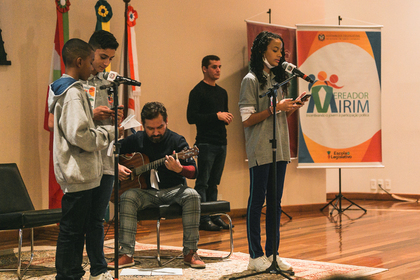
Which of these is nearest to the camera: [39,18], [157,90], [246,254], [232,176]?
[246,254]

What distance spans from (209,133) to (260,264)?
208 cm

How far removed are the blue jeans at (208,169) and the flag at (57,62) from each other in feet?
4.40

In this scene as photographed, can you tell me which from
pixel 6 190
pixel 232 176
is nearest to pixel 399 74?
pixel 232 176

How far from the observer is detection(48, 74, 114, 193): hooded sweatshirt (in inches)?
84.8

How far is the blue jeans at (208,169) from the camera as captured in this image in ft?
15.1

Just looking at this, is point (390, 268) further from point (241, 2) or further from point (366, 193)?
point (366, 193)

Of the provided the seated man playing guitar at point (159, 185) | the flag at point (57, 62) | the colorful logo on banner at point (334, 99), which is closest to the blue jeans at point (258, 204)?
the seated man playing guitar at point (159, 185)

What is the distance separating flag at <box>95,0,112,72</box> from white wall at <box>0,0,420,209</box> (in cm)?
24

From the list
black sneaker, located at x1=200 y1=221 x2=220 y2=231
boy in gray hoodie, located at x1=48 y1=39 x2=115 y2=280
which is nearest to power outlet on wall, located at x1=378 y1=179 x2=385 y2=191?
black sneaker, located at x1=200 y1=221 x2=220 y2=231

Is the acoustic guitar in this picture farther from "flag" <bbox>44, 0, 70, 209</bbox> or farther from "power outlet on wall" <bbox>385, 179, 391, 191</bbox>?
"power outlet on wall" <bbox>385, 179, 391, 191</bbox>

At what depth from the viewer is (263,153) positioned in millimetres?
2803

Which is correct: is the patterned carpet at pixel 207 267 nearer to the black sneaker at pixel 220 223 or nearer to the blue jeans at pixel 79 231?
the blue jeans at pixel 79 231

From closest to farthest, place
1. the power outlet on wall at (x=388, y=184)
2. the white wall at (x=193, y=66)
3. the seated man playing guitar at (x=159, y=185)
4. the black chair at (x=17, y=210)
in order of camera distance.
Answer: the black chair at (x=17, y=210) → the seated man playing guitar at (x=159, y=185) → the white wall at (x=193, y=66) → the power outlet on wall at (x=388, y=184)

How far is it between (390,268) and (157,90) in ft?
10.4
